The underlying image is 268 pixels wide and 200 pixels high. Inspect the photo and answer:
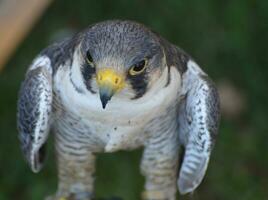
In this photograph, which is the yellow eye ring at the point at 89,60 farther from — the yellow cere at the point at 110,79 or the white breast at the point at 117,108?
the white breast at the point at 117,108

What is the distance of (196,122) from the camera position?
355 centimetres

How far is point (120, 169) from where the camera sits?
5340mm

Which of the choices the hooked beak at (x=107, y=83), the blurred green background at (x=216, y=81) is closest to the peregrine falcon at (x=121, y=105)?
the hooked beak at (x=107, y=83)

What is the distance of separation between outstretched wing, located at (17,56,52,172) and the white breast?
0.07m

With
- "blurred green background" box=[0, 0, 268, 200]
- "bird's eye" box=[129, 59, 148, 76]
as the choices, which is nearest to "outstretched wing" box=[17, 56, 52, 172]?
"bird's eye" box=[129, 59, 148, 76]

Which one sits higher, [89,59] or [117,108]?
[89,59]

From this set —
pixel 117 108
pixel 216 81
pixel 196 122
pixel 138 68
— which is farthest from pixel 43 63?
pixel 216 81

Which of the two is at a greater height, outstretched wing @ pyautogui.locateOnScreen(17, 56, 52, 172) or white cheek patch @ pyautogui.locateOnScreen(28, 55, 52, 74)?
white cheek patch @ pyautogui.locateOnScreen(28, 55, 52, 74)

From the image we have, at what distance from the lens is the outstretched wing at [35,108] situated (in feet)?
11.5

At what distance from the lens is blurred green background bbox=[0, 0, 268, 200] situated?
5.36 meters

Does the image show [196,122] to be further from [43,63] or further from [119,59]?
[43,63]

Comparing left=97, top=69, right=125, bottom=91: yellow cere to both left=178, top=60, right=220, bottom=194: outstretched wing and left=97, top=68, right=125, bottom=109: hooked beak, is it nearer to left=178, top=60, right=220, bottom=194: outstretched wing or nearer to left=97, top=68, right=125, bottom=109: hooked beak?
left=97, top=68, right=125, bottom=109: hooked beak

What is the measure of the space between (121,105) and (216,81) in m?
2.53

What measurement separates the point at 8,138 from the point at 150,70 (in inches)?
98.5
